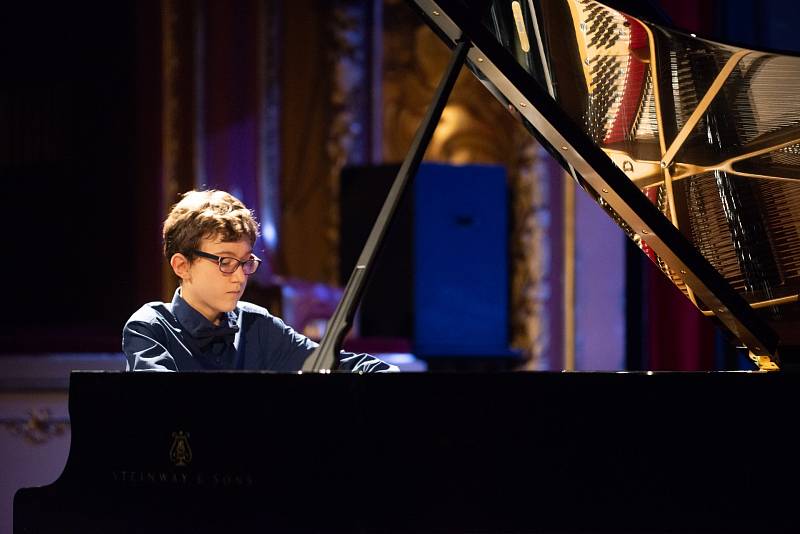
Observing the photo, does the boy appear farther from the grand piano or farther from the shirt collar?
the grand piano

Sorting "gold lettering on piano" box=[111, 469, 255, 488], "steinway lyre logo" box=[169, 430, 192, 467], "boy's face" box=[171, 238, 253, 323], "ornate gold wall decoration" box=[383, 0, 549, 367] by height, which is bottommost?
"gold lettering on piano" box=[111, 469, 255, 488]

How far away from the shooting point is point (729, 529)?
5.12 ft

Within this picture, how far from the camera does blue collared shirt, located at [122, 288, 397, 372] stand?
1.89 m

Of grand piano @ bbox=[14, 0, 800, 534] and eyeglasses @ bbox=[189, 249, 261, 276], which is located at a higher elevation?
eyeglasses @ bbox=[189, 249, 261, 276]

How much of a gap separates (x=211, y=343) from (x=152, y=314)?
177 millimetres

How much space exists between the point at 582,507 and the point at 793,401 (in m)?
0.41

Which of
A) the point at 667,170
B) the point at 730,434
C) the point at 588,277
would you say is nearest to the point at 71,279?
the point at 588,277

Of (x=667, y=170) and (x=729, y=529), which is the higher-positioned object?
(x=667, y=170)

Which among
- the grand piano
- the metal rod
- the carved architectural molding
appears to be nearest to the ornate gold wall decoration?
the carved architectural molding

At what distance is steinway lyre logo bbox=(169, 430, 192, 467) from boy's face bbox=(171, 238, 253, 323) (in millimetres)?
505

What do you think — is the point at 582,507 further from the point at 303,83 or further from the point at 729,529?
the point at 303,83

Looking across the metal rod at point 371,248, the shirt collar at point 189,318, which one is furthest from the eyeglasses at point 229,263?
the metal rod at point 371,248

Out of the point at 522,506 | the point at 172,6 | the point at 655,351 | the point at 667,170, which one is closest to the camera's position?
the point at 522,506

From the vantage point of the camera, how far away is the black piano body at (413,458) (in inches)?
60.4
